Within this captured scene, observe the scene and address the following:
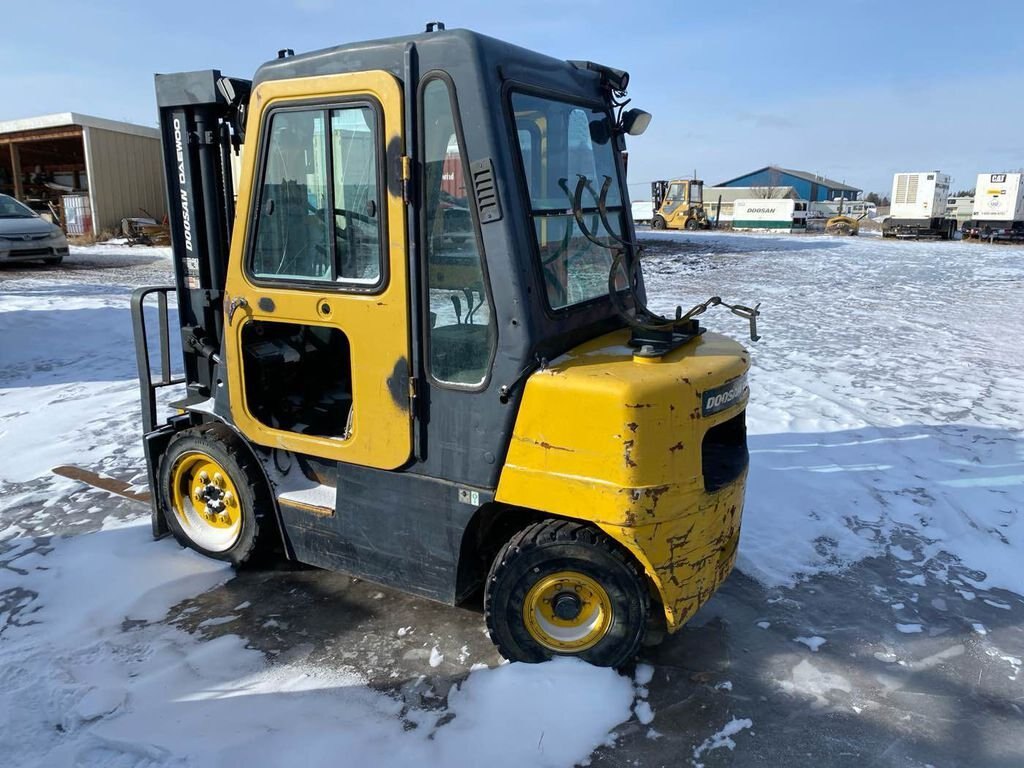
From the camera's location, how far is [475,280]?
3.05 metres

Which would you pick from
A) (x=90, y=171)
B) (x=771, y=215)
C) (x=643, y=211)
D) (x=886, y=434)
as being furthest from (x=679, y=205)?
(x=886, y=434)

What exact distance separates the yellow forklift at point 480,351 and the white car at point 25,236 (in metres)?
Answer: 15.1

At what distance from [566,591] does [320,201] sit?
2001mm

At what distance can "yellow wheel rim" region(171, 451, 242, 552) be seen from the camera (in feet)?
13.6

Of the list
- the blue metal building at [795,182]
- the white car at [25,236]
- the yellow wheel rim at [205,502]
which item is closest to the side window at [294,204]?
the yellow wheel rim at [205,502]

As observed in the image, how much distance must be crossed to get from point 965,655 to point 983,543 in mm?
1356

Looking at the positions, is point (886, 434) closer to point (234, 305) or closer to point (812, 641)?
point (812, 641)

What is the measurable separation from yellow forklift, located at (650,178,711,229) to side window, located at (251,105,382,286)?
42840mm

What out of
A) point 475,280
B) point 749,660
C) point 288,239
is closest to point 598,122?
point 475,280

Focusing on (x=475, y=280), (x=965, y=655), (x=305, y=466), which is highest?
(x=475, y=280)

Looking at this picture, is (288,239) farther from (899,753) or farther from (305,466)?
(899,753)

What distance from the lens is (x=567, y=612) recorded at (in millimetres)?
3248

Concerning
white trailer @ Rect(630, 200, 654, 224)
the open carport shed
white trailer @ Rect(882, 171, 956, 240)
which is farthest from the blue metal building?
the open carport shed

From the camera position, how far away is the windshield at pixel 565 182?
3.14m
